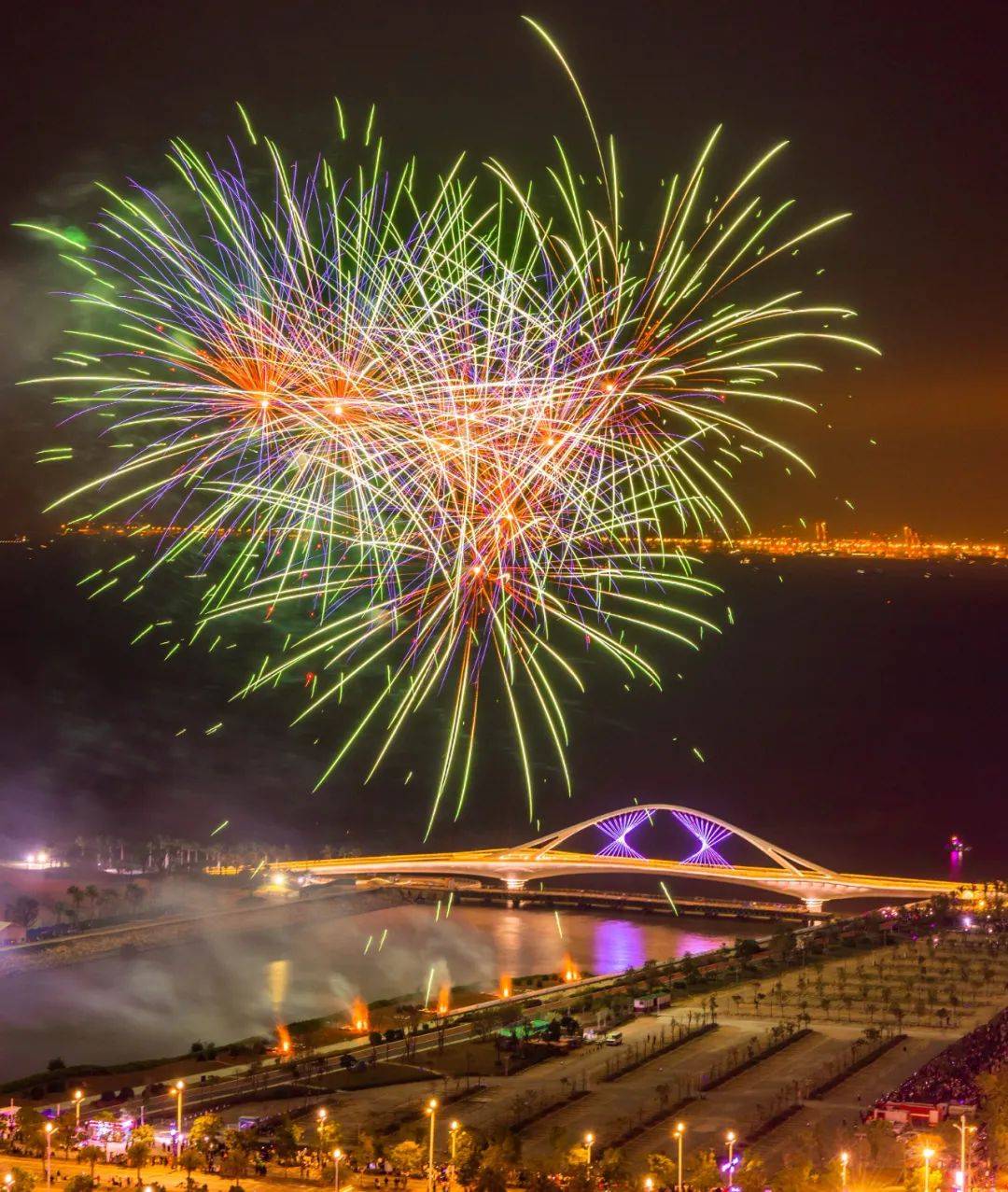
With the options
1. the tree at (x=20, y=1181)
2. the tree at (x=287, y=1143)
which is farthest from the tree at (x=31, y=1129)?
the tree at (x=287, y=1143)

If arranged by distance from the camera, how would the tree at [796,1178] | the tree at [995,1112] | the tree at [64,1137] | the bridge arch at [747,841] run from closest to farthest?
the tree at [796,1178]
the tree at [995,1112]
the tree at [64,1137]
the bridge arch at [747,841]

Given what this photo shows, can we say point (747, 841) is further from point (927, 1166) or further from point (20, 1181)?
point (20, 1181)

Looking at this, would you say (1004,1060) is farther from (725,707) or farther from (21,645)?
(21,645)

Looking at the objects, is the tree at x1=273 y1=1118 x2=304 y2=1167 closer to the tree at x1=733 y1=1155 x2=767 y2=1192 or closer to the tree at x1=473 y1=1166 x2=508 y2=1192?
the tree at x1=473 y1=1166 x2=508 y2=1192

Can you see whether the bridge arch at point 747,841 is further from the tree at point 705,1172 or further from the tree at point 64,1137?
the tree at point 64,1137

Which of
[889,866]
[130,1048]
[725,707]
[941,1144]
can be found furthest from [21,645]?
[941,1144]

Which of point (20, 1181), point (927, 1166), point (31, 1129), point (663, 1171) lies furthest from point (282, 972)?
point (927, 1166)
